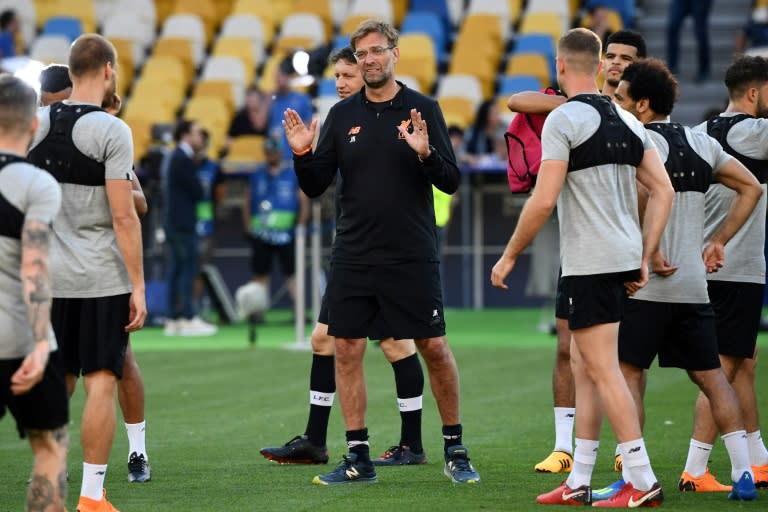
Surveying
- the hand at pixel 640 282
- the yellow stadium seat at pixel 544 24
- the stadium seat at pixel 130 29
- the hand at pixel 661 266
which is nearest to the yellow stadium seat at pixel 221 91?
the stadium seat at pixel 130 29

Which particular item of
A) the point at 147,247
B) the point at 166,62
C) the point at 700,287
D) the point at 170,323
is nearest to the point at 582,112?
the point at 700,287

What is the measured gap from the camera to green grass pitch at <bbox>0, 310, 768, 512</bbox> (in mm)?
7094

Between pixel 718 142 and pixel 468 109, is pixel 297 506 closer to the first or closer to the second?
pixel 718 142

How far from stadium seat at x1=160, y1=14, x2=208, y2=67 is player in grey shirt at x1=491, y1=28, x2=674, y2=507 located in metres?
19.4

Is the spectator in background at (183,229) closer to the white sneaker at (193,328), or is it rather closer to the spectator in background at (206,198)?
the white sneaker at (193,328)

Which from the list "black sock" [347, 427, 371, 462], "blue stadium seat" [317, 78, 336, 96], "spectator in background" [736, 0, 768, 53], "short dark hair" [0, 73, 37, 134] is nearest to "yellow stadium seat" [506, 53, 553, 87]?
"spectator in background" [736, 0, 768, 53]

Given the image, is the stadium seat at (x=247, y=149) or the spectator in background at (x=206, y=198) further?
the stadium seat at (x=247, y=149)

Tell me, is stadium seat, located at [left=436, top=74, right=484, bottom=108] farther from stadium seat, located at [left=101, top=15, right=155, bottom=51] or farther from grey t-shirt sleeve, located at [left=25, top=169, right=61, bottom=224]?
grey t-shirt sleeve, located at [left=25, top=169, right=61, bottom=224]

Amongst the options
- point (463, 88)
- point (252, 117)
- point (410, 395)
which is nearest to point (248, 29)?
point (252, 117)

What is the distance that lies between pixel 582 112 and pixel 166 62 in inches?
750

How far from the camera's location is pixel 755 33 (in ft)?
67.6

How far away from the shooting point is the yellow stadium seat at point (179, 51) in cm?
2520

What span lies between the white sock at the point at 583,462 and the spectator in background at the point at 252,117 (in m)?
15.8

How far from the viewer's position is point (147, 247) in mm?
21391
